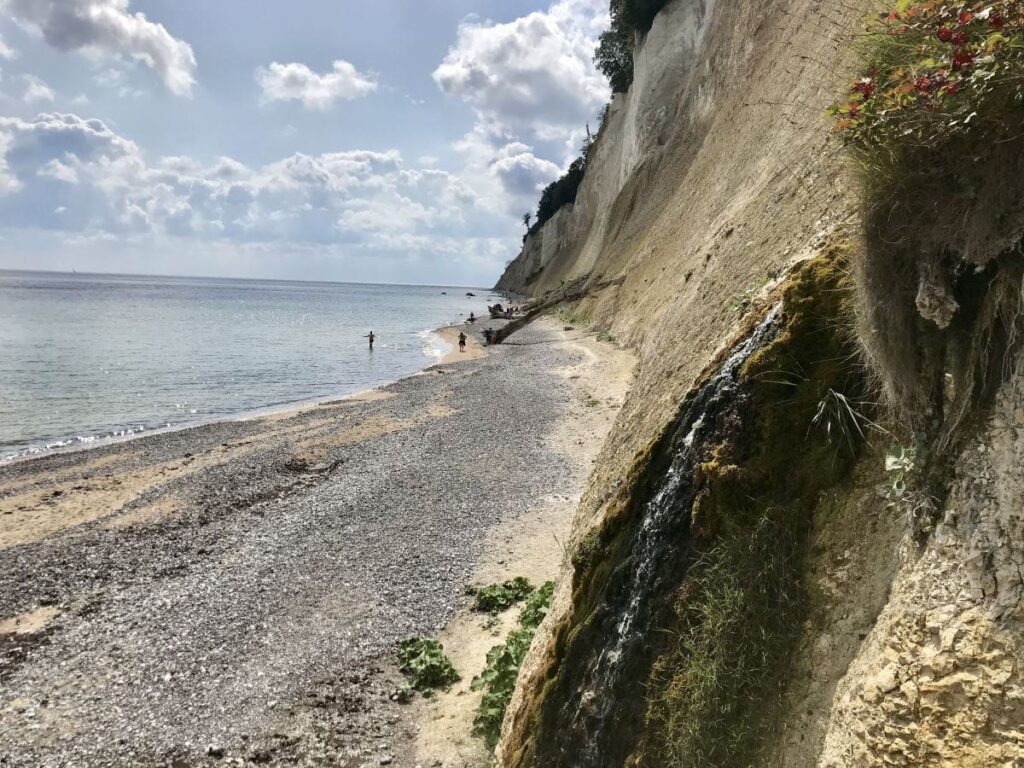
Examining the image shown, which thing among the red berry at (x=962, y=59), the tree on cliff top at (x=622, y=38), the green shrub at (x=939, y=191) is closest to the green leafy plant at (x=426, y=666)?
the green shrub at (x=939, y=191)

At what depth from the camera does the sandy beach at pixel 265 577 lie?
25.7 feet

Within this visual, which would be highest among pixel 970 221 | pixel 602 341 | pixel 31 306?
pixel 970 221

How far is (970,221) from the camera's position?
9.01ft

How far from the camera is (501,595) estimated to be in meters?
10.5

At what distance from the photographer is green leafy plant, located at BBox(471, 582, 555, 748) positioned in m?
7.33

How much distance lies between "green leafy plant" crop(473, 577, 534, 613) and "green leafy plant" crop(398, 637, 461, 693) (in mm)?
1285

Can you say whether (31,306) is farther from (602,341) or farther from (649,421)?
(649,421)

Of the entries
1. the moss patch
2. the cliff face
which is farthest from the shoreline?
the moss patch

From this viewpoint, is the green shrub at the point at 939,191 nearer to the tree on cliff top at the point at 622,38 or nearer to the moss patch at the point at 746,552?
the moss patch at the point at 746,552

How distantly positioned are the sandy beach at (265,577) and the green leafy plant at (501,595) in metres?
0.37

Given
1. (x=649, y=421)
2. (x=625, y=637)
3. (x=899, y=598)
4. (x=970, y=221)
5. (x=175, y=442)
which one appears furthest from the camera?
(x=175, y=442)

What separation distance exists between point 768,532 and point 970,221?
2140 mm

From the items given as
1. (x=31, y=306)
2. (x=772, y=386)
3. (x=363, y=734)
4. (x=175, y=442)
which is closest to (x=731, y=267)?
(x=772, y=386)

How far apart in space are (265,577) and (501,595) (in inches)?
185
